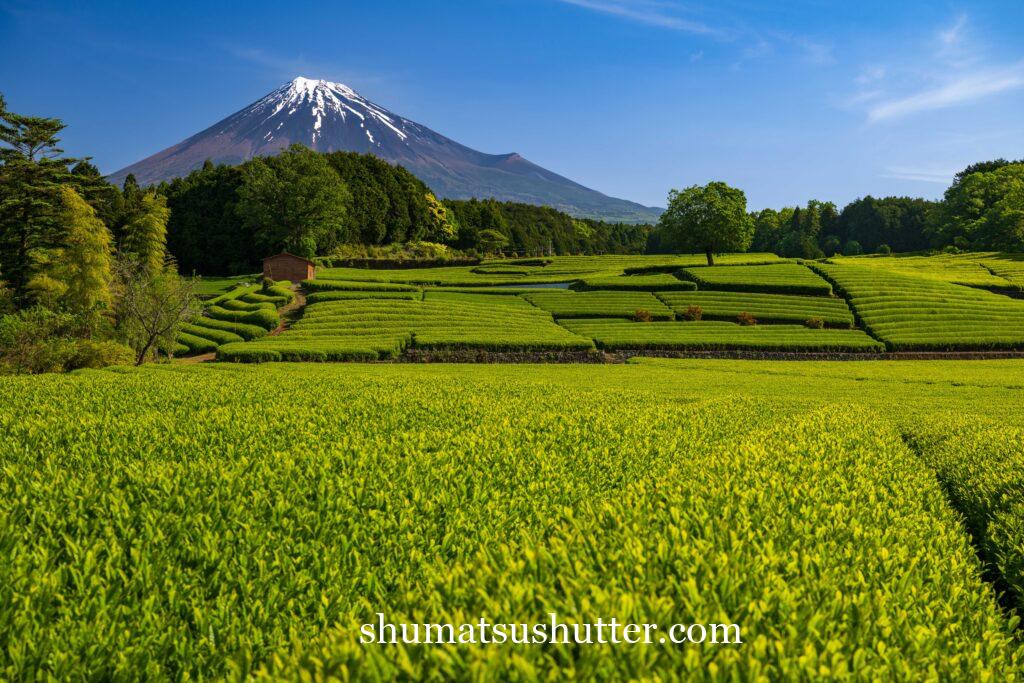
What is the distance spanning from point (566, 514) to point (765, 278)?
70421 mm

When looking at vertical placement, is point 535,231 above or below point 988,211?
below

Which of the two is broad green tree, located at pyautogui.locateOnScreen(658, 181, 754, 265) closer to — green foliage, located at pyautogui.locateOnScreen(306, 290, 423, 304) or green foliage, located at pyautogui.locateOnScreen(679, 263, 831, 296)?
green foliage, located at pyautogui.locateOnScreen(679, 263, 831, 296)

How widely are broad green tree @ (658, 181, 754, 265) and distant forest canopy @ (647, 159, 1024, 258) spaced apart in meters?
3.11

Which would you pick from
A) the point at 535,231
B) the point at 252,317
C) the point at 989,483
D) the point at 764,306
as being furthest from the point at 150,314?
the point at 535,231

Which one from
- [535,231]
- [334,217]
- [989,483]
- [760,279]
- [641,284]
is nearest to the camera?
[989,483]

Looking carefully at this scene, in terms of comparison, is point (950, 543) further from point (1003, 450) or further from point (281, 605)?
point (281, 605)

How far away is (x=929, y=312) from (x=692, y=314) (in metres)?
22.7

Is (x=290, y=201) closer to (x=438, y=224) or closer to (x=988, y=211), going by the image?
(x=438, y=224)

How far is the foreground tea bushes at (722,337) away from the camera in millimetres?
44875

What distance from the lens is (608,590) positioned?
3.68 meters

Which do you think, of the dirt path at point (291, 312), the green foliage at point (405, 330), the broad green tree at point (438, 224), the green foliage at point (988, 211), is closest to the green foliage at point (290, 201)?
the dirt path at point (291, 312)

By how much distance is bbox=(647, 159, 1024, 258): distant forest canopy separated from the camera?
97.9 meters

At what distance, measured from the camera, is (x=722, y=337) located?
151 feet

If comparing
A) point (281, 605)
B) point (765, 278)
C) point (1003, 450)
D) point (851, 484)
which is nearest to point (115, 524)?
point (281, 605)
